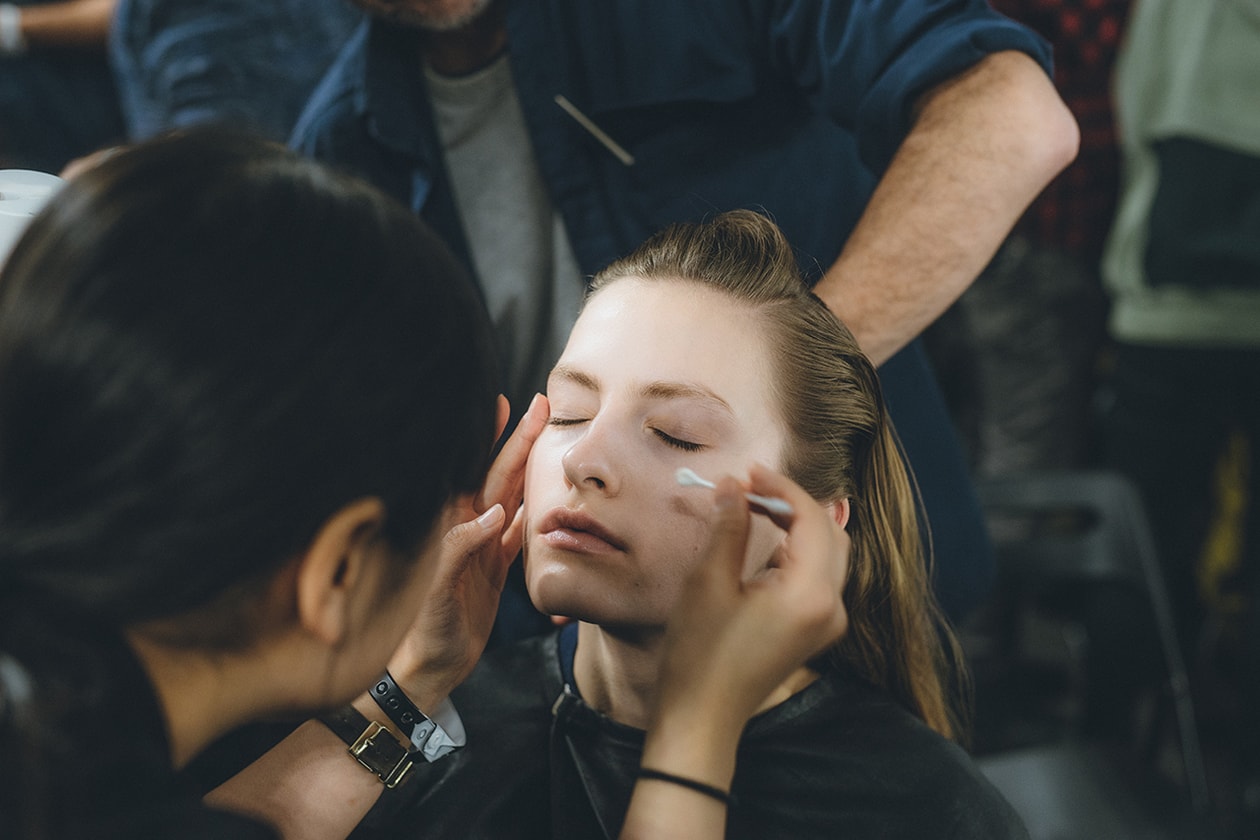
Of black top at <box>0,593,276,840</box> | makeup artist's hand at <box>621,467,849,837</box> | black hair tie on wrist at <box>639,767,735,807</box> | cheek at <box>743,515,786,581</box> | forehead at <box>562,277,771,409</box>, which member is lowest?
cheek at <box>743,515,786,581</box>

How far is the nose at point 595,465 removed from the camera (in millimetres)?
1008

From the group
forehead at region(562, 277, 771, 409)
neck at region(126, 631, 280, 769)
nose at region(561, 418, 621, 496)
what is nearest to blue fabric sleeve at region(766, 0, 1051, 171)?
forehead at region(562, 277, 771, 409)

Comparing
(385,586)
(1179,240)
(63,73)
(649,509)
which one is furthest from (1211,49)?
(63,73)

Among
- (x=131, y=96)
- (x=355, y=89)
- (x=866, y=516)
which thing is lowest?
(x=866, y=516)

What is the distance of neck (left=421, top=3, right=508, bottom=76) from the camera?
153 cm

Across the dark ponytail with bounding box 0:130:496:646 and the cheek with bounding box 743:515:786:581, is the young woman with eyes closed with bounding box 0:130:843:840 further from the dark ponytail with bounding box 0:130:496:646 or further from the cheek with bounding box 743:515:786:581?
the cheek with bounding box 743:515:786:581

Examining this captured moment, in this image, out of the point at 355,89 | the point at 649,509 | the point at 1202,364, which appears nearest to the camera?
the point at 649,509

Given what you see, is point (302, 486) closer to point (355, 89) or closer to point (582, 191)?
point (582, 191)

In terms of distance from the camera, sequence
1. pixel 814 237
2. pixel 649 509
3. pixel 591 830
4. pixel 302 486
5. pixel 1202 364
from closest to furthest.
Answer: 1. pixel 302 486
2. pixel 649 509
3. pixel 591 830
4. pixel 814 237
5. pixel 1202 364

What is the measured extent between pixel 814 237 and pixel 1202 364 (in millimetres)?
1371

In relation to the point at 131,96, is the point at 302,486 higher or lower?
higher

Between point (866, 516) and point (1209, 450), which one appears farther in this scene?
point (1209, 450)

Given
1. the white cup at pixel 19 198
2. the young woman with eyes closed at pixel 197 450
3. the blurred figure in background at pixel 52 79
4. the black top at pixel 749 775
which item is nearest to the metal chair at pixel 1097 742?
the black top at pixel 749 775

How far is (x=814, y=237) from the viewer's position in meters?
1.40
